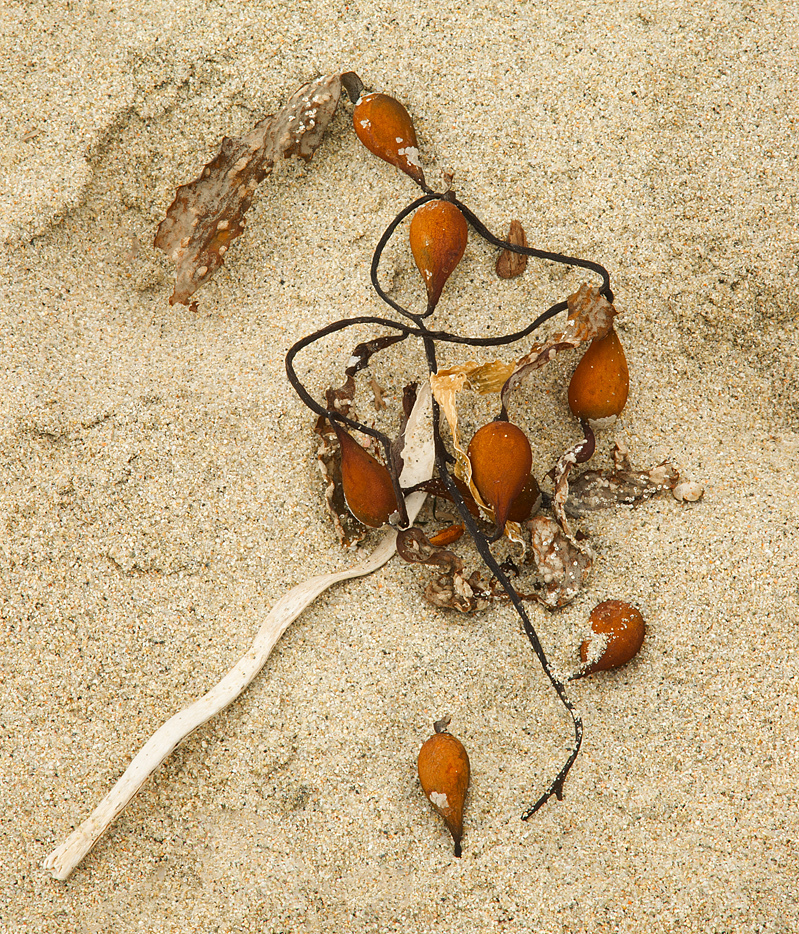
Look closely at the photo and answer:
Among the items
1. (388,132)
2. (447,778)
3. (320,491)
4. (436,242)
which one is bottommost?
(447,778)

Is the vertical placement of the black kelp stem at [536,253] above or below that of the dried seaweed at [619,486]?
above

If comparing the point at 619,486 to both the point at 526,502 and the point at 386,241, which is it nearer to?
the point at 526,502

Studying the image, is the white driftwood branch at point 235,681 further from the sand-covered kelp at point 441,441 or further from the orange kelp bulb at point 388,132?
the orange kelp bulb at point 388,132

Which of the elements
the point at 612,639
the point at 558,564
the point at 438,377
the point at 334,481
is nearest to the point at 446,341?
the point at 438,377

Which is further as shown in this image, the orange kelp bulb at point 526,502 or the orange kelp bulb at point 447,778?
the orange kelp bulb at point 526,502

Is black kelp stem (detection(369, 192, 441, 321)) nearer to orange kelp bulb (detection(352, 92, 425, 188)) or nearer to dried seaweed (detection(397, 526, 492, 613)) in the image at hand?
orange kelp bulb (detection(352, 92, 425, 188))

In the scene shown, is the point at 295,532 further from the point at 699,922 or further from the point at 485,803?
the point at 699,922

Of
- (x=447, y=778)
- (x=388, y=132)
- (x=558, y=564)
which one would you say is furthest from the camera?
(x=388, y=132)

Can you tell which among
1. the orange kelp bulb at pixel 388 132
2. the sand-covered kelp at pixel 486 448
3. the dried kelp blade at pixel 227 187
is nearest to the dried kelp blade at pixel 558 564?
the sand-covered kelp at pixel 486 448
